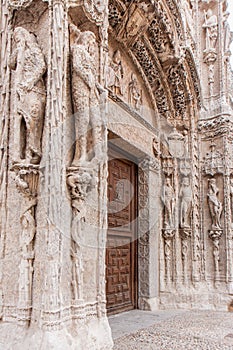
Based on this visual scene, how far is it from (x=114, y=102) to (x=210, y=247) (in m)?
2.84

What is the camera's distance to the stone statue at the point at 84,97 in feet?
8.80

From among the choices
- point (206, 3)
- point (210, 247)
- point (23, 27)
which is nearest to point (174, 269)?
point (210, 247)

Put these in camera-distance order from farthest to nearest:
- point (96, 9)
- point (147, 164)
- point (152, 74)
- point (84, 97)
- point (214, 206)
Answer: point (214, 206)
point (152, 74)
point (147, 164)
point (96, 9)
point (84, 97)

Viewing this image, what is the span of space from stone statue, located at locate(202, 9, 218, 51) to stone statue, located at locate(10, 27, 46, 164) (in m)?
4.49

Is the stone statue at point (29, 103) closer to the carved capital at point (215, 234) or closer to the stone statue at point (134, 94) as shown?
the stone statue at point (134, 94)

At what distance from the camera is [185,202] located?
5.72m

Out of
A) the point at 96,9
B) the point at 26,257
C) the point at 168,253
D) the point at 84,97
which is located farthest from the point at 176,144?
the point at 26,257

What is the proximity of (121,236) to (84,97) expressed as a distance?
255cm

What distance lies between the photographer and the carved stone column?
507 cm

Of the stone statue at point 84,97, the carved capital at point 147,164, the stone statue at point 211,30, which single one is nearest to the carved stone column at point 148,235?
the carved capital at point 147,164

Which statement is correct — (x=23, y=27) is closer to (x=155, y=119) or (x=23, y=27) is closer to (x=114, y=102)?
(x=114, y=102)

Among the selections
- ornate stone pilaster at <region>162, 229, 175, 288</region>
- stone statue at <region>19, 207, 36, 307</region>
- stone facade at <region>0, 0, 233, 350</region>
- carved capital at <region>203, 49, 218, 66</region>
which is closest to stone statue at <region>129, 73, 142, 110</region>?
stone facade at <region>0, 0, 233, 350</region>

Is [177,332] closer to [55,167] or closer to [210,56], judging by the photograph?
[55,167]

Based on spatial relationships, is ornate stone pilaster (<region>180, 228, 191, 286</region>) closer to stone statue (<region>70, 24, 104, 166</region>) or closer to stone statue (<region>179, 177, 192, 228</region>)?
stone statue (<region>179, 177, 192, 228</region>)
